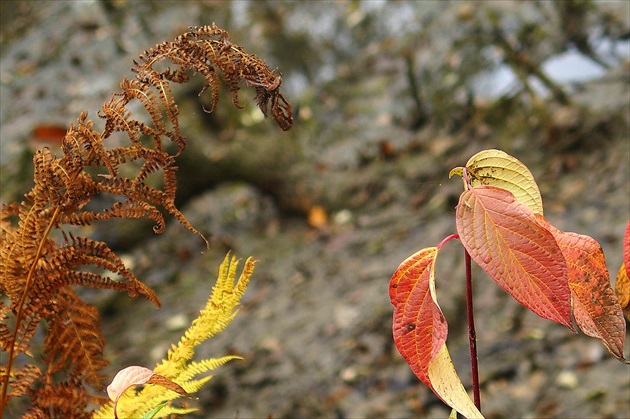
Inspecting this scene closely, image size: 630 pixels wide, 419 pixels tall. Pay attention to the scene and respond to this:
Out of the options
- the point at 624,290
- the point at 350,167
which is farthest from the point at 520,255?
the point at 350,167

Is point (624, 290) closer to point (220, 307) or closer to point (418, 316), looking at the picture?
point (418, 316)

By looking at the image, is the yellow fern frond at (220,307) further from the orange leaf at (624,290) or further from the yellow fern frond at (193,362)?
the orange leaf at (624,290)

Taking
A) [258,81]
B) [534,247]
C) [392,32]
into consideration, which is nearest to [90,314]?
[258,81]

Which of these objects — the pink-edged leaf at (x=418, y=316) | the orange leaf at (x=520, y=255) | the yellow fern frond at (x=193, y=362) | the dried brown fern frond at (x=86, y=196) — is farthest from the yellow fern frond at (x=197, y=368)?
the orange leaf at (x=520, y=255)

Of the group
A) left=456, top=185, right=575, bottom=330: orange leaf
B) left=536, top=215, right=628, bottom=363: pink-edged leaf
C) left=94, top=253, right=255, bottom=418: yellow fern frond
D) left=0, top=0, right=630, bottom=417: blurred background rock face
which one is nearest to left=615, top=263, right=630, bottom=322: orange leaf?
left=536, top=215, right=628, bottom=363: pink-edged leaf

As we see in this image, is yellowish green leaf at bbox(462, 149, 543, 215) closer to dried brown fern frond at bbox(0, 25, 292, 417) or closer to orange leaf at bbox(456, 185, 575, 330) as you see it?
orange leaf at bbox(456, 185, 575, 330)

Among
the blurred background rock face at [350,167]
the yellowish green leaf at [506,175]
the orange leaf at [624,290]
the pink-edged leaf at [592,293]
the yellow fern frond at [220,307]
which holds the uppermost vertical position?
the blurred background rock face at [350,167]
